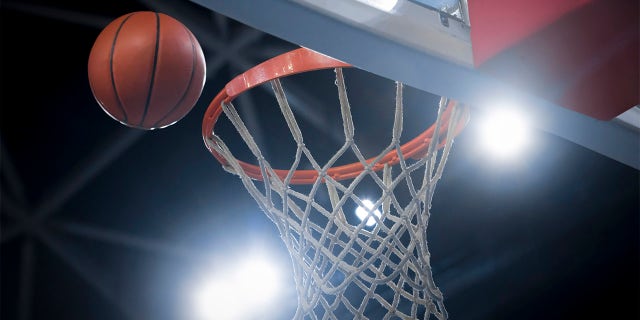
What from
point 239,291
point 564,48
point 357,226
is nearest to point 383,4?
point 564,48

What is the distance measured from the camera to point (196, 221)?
3426 millimetres

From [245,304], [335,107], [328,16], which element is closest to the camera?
[328,16]

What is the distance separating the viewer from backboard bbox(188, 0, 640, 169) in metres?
0.76

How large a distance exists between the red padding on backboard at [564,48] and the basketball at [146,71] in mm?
730

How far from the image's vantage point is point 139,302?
3.52 meters

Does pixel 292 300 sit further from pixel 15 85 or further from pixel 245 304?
pixel 15 85

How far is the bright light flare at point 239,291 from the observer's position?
361cm

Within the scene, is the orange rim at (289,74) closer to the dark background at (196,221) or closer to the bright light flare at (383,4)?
the bright light flare at (383,4)

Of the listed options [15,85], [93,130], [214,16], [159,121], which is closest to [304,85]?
[214,16]

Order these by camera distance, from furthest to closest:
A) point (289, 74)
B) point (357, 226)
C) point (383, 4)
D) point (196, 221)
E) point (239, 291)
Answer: point (239, 291) < point (196, 221) < point (357, 226) < point (289, 74) < point (383, 4)

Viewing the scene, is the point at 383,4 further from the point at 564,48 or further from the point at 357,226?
the point at 357,226

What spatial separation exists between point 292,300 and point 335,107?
129cm

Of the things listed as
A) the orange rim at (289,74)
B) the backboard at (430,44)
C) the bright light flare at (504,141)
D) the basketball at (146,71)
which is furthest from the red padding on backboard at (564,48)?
the bright light flare at (504,141)

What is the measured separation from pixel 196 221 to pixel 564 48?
112 inches
